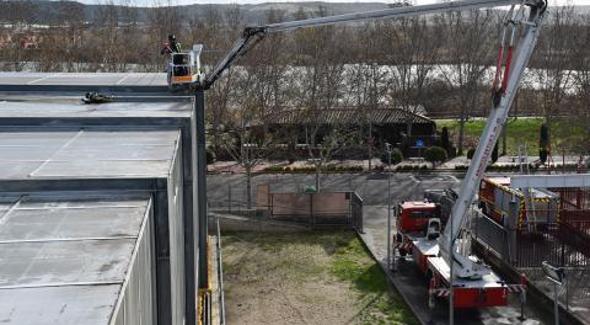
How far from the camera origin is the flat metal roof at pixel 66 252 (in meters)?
4.74

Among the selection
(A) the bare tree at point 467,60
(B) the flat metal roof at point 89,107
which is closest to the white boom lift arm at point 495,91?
(B) the flat metal roof at point 89,107

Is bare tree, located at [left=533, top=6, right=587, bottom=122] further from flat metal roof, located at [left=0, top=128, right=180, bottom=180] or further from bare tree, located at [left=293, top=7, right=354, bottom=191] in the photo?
flat metal roof, located at [left=0, top=128, right=180, bottom=180]

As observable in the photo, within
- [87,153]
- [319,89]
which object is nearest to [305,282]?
[87,153]

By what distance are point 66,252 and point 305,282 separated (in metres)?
13.6

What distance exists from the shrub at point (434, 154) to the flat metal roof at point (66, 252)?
29137mm

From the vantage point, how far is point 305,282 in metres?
19.1

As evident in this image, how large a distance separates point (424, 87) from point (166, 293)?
38.4 m

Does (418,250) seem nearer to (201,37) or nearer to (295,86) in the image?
(295,86)

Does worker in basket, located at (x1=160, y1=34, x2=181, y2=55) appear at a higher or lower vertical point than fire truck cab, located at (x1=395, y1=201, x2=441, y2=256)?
higher

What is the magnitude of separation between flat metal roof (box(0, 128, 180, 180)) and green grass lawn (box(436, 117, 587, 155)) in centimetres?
2875

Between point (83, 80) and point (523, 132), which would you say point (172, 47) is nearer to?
point (83, 80)

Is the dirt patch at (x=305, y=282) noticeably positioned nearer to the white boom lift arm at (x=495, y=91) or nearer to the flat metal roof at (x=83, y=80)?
the white boom lift arm at (x=495, y=91)

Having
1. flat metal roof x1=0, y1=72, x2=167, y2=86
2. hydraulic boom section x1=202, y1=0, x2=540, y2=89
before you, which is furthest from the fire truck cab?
flat metal roof x1=0, y1=72, x2=167, y2=86

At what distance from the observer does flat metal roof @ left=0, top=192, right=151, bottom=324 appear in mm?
4742
